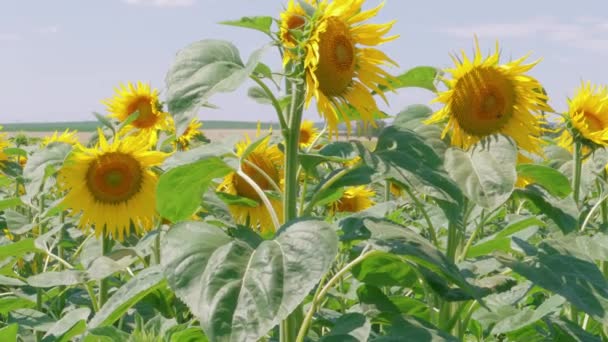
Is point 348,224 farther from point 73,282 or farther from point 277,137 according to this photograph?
point 73,282

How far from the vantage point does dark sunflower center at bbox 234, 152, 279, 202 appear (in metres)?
2.55

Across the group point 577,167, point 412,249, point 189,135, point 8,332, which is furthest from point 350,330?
point 189,135

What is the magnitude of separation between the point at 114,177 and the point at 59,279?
43 cm

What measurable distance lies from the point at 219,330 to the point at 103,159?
1597 mm

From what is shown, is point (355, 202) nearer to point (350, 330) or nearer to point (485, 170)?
point (485, 170)

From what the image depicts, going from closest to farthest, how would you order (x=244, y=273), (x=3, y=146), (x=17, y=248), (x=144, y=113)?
(x=244, y=273) < (x=17, y=248) < (x=3, y=146) < (x=144, y=113)

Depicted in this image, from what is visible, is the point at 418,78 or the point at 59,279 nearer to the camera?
the point at 418,78

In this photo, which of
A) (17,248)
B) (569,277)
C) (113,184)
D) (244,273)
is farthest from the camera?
(113,184)

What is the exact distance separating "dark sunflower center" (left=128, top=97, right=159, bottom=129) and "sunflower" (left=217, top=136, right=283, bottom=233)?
1822mm

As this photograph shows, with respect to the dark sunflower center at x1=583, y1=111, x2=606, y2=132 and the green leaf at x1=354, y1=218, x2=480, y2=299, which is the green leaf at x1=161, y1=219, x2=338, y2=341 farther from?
the dark sunflower center at x1=583, y1=111, x2=606, y2=132

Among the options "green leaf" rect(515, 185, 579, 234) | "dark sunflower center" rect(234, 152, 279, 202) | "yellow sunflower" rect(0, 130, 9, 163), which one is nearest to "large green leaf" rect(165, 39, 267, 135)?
"dark sunflower center" rect(234, 152, 279, 202)

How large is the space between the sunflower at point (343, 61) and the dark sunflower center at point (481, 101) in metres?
0.30

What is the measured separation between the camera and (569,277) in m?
2.04

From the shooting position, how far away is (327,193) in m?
2.10
